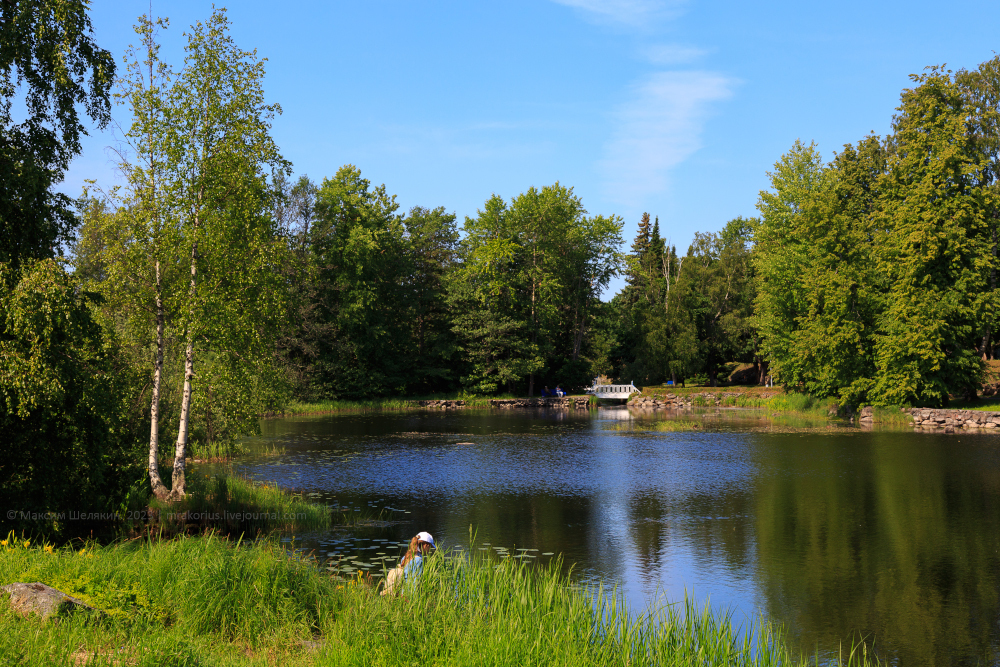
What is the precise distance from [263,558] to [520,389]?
62804 millimetres

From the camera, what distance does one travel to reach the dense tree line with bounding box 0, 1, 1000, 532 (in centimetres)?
1410

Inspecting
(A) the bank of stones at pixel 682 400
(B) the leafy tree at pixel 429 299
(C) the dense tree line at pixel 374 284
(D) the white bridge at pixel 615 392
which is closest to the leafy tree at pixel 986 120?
(C) the dense tree line at pixel 374 284

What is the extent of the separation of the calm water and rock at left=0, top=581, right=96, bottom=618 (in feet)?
21.1

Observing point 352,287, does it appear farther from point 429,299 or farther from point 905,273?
point 905,273

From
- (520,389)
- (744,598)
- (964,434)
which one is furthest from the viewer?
(520,389)

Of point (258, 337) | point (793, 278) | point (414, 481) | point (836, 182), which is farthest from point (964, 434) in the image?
point (258, 337)

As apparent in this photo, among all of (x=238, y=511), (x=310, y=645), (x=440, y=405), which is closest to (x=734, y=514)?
(x=238, y=511)

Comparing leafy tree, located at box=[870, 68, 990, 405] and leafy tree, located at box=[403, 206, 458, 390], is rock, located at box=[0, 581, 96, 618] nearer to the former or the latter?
leafy tree, located at box=[870, 68, 990, 405]

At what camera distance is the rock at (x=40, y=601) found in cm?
780

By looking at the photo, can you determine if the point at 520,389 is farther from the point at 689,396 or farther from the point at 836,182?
the point at 836,182

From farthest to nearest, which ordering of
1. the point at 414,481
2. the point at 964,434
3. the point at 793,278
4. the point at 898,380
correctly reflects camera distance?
the point at 793,278 → the point at 898,380 → the point at 964,434 → the point at 414,481

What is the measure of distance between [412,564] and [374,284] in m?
55.9

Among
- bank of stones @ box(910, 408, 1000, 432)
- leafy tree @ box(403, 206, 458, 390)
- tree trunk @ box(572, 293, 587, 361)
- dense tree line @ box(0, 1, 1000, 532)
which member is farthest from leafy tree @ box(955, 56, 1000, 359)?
leafy tree @ box(403, 206, 458, 390)

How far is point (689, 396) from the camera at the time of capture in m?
65.9
